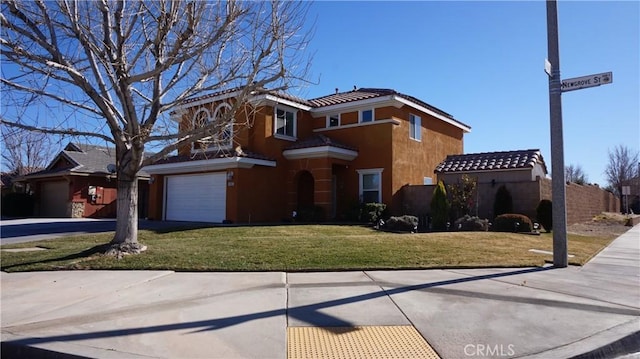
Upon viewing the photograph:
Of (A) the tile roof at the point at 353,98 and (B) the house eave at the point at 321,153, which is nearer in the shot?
(B) the house eave at the point at 321,153

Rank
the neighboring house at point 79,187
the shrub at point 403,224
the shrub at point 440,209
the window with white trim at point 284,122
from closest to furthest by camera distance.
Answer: the shrub at point 403,224 < the shrub at point 440,209 < the window with white trim at point 284,122 < the neighboring house at point 79,187

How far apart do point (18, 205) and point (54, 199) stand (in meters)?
2.89

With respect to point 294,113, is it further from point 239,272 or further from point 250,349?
point 250,349

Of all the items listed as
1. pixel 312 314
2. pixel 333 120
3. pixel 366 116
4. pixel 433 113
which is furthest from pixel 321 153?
pixel 312 314

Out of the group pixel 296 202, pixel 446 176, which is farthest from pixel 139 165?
pixel 446 176

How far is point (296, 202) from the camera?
897 inches

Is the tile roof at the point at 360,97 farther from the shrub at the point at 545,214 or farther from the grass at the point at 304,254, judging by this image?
the grass at the point at 304,254

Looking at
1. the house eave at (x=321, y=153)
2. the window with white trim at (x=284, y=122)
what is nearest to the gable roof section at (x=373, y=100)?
the window with white trim at (x=284, y=122)

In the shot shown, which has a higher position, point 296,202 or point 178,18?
point 178,18

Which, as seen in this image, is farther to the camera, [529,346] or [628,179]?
[628,179]

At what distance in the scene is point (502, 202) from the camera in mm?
19000

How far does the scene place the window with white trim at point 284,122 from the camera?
2244 cm

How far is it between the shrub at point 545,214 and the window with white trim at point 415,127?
7642 millimetres

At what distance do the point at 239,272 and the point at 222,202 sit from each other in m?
12.3
